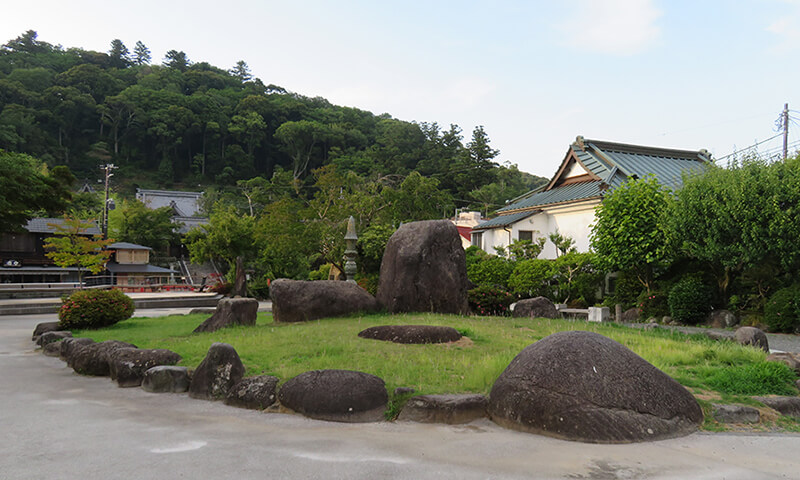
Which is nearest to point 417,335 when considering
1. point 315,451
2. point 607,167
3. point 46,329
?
point 315,451

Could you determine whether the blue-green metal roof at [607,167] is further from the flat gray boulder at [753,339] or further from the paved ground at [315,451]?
the paved ground at [315,451]

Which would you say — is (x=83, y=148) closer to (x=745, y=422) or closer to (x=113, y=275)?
(x=113, y=275)

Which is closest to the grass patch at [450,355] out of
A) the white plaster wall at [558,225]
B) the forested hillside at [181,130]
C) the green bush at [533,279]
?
the green bush at [533,279]

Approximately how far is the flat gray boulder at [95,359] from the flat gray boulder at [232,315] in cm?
269

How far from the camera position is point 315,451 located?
169 inches

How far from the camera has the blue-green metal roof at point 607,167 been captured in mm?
22703

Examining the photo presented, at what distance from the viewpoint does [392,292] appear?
485 inches

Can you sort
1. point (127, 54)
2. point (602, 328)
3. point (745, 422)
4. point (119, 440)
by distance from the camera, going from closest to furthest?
1. point (119, 440)
2. point (745, 422)
3. point (602, 328)
4. point (127, 54)

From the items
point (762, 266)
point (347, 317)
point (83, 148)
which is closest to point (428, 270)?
point (347, 317)

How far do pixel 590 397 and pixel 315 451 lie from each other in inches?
102

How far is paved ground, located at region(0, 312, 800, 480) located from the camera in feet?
12.6

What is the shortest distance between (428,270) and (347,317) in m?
2.26

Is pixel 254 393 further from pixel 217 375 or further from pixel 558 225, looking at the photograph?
pixel 558 225

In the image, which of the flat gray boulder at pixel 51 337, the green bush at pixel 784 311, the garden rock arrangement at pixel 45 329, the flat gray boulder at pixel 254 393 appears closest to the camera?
the flat gray boulder at pixel 254 393
